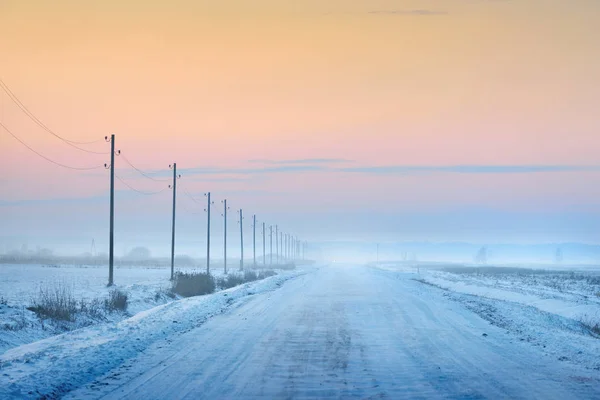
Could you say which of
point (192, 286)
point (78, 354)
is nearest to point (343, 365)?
point (78, 354)

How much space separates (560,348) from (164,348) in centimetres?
881

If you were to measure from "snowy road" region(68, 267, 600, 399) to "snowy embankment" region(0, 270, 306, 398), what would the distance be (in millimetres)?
440

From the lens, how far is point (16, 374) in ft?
32.1

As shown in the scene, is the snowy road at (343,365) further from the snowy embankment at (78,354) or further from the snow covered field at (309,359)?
the snowy embankment at (78,354)

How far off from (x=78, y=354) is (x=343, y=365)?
5.02m

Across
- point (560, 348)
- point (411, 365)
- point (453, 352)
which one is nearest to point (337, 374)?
point (411, 365)

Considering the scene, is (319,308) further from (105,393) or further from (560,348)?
(105,393)

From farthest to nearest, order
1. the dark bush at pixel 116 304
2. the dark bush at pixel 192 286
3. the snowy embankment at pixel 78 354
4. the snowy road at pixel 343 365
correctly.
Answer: the dark bush at pixel 192 286 → the dark bush at pixel 116 304 → the snowy embankment at pixel 78 354 → the snowy road at pixel 343 365

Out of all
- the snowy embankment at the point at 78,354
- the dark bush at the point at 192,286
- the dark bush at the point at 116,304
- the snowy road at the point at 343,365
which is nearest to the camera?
the snowy road at the point at 343,365

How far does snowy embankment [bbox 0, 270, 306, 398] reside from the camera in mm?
9305

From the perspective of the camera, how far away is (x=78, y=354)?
456 inches

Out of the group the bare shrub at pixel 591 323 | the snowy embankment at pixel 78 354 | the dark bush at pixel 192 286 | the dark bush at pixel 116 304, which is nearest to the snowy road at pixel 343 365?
the snowy embankment at pixel 78 354

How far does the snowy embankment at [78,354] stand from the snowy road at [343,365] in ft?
1.44

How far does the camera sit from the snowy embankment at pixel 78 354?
9305 millimetres
